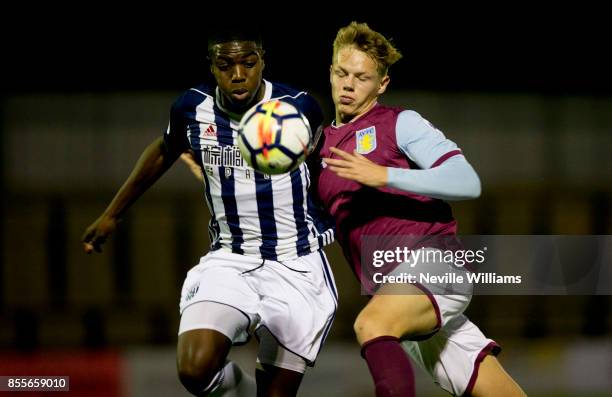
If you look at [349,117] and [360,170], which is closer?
[360,170]

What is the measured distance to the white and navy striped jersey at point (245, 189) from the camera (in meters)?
3.64

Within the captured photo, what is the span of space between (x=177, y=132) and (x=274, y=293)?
76 centimetres

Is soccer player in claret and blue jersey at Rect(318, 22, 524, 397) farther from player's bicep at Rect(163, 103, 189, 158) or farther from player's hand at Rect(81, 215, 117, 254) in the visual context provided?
player's hand at Rect(81, 215, 117, 254)

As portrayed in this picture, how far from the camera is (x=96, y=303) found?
7469mm

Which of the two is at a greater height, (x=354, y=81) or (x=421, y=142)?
(x=354, y=81)

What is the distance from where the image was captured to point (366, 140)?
11.7 feet

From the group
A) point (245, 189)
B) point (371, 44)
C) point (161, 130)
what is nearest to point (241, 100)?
point (245, 189)

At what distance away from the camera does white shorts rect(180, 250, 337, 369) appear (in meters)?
3.55

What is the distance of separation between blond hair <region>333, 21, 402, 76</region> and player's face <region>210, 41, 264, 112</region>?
0.37 meters

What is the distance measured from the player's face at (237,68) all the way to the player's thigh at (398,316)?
0.89 metres

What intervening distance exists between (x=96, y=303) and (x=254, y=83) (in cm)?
437

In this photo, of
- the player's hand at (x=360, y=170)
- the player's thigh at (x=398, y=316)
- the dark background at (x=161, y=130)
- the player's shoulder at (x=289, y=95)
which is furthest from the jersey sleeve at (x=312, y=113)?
the dark background at (x=161, y=130)

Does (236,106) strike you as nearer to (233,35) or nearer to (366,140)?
(233,35)

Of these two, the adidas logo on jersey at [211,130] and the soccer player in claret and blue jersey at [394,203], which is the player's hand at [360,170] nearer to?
the soccer player in claret and blue jersey at [394,203]
